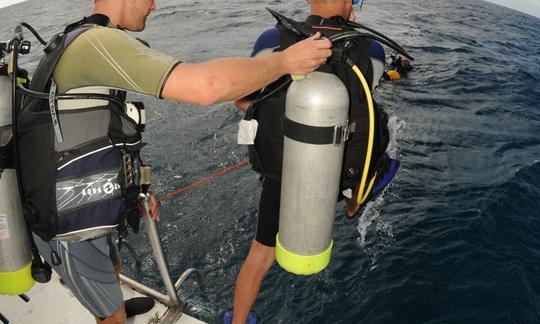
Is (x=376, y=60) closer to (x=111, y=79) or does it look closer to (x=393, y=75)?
(x=111, y=79)

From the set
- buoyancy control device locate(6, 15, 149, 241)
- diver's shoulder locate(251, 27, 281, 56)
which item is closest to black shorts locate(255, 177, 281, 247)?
diver's shoulder locate(251, 27, 281, 56)

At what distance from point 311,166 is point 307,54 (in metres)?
0.67

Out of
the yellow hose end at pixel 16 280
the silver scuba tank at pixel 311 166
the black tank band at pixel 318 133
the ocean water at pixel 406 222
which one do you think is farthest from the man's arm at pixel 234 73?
the ocean water at pixel 406 222

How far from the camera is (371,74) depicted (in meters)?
2.78

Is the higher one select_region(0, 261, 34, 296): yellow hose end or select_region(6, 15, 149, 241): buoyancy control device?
select_region(6, 15, 149, 241): buoyancy control device

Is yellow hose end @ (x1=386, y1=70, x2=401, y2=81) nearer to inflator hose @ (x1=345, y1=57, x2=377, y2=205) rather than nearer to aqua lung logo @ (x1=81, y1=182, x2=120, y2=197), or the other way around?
inflator hose @ (x1=345, y1=57, x2=377, y2=205)

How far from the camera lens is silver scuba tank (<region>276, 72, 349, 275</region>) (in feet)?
7.14

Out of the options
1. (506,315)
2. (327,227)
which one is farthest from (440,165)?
(327,227)

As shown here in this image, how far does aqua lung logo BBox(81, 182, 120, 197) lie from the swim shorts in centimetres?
39

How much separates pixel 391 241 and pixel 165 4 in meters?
31.1

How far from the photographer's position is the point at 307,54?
2010 mm

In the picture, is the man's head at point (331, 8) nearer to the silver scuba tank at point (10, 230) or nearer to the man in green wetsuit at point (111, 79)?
the man in green wetsuit at point (111, 79)

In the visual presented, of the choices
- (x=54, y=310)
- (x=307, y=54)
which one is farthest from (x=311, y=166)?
(x=54, y=310)

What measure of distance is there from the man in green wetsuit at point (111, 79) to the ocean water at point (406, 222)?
2.28 meters
